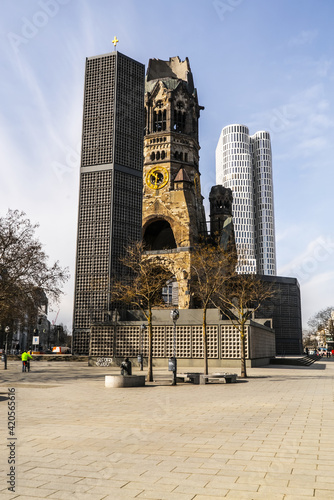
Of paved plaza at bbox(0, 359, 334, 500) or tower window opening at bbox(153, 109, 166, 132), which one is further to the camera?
tower window opening at bbox(153, 109, 166, 132)

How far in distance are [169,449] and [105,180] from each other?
42375 millimetres

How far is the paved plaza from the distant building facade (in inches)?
1236

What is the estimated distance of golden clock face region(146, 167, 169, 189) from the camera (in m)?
67.2

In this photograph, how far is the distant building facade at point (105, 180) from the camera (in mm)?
46594

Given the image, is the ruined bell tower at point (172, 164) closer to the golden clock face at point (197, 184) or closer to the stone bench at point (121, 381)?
the golden clock face at point (197, 184)

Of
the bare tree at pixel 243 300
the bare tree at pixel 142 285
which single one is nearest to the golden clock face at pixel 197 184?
the bare tree at pixel 142 285

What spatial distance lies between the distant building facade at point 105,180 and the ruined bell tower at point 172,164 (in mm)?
14422

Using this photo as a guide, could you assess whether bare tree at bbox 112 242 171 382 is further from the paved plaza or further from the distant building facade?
the paved plaza

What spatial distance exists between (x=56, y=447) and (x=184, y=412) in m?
5.34

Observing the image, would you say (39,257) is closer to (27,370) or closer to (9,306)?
(9,306)

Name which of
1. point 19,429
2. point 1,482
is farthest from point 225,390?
point 1,482

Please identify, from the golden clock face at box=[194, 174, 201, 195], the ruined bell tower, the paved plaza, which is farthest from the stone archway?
the paved plaza

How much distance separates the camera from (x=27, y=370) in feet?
107

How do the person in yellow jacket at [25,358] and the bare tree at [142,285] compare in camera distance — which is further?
the person in yellow jacket at [25,358]
